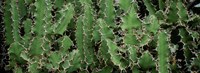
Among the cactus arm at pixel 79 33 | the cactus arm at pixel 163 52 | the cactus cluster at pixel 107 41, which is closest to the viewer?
the cactus arm at pixel 163 52

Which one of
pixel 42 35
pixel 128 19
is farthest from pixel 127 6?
pixel 42 35

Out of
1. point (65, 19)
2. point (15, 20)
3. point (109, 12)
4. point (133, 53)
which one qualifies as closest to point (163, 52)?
point (133, 53)

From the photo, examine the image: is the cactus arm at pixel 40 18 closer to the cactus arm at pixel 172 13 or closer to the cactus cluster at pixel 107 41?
the cactus cluster at pixel 107 41

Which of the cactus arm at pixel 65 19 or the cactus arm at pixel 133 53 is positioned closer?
the cactus arm at pixel 133 53

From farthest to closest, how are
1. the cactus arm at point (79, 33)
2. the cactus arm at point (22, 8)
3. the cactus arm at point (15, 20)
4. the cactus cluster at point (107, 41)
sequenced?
the cactus arm at point (22, 8), the cactus arm at point (15, 20), the cactus arm at point (79, 33), the cactus cluster at point (107, 41)

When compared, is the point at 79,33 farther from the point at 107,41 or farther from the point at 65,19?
the point at 107,41

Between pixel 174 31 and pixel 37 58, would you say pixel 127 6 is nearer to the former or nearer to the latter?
pixel 174 31

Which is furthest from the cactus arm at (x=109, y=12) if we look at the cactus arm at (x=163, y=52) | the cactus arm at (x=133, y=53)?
the cactus arm at (x=163, y=52)

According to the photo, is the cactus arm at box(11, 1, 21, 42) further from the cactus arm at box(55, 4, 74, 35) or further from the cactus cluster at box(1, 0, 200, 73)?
the cactus arm at box(55, 4, 74, 35)
